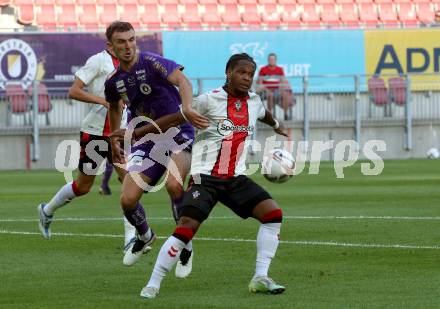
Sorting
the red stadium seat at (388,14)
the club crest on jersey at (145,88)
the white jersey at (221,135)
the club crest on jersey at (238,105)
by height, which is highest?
the red stadium seat at (388,14)

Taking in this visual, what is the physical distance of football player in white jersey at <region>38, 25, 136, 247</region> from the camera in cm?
1286

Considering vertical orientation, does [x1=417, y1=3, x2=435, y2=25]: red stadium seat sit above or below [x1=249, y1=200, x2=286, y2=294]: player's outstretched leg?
above

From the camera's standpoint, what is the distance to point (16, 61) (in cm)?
2967

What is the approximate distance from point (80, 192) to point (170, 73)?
3586mm

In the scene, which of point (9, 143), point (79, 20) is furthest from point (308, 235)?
point (79, 20)

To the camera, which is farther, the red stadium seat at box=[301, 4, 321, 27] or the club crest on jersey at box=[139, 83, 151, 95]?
the red stadium seat at box=[301, 4, 321, 27]

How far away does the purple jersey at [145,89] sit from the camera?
9.98 metres

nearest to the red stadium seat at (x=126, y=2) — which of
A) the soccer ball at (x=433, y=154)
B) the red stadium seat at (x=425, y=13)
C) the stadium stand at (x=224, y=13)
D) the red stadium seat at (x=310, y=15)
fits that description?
the stadium stand at (x=224, y=13)

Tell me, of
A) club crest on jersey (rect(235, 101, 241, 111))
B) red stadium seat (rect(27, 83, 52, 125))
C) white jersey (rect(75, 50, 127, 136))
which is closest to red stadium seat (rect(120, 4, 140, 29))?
red stadium seat (rect(27, 83, 52, 125))

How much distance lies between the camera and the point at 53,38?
30.0m

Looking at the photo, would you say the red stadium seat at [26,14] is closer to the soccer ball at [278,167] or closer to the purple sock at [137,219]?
the purple sock at [137,219]

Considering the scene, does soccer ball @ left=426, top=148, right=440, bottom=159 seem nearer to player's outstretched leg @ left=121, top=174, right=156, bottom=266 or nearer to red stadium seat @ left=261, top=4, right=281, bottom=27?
red stadium seat @ left=261, top=4, right=281, bottom=27

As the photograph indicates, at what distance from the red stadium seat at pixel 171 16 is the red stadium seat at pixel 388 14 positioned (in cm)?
649

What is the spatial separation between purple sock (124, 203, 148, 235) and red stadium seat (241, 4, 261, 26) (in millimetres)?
26023
